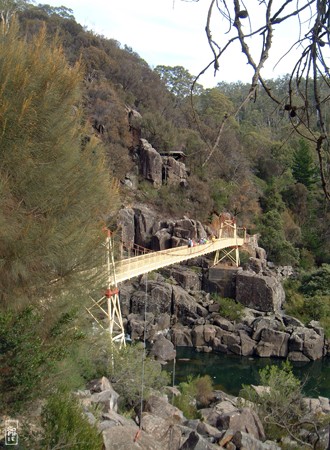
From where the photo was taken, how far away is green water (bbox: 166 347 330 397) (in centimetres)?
1026

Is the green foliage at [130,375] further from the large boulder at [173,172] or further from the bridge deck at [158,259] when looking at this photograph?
the large boulder at [173,172]

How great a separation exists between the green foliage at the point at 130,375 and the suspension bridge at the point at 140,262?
0.46 m

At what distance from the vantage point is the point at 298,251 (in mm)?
18156

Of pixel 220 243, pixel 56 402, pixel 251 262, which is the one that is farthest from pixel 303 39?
pixel 251 262

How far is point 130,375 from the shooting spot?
21.2 feet

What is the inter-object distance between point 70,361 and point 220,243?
10664 mm

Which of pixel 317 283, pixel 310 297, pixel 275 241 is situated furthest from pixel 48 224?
pixel 275 241

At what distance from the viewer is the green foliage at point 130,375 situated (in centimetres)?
609

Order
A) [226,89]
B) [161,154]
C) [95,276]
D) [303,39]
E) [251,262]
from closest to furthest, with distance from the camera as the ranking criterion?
[303,39] < [95,276] < [251,262] < [161,154] < [226,89]

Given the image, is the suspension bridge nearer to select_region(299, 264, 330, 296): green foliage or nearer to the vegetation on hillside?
the vegetation on hillside

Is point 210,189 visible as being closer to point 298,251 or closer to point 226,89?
point 298,251

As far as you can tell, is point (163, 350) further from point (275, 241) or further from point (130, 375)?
point (275, 241)

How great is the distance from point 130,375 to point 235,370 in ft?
17.3

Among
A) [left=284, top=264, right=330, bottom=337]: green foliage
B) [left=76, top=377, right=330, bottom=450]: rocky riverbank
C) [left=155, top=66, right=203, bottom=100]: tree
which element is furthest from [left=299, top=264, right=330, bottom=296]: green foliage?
[left=155, top=66, right=203, bottom=100]: tree
